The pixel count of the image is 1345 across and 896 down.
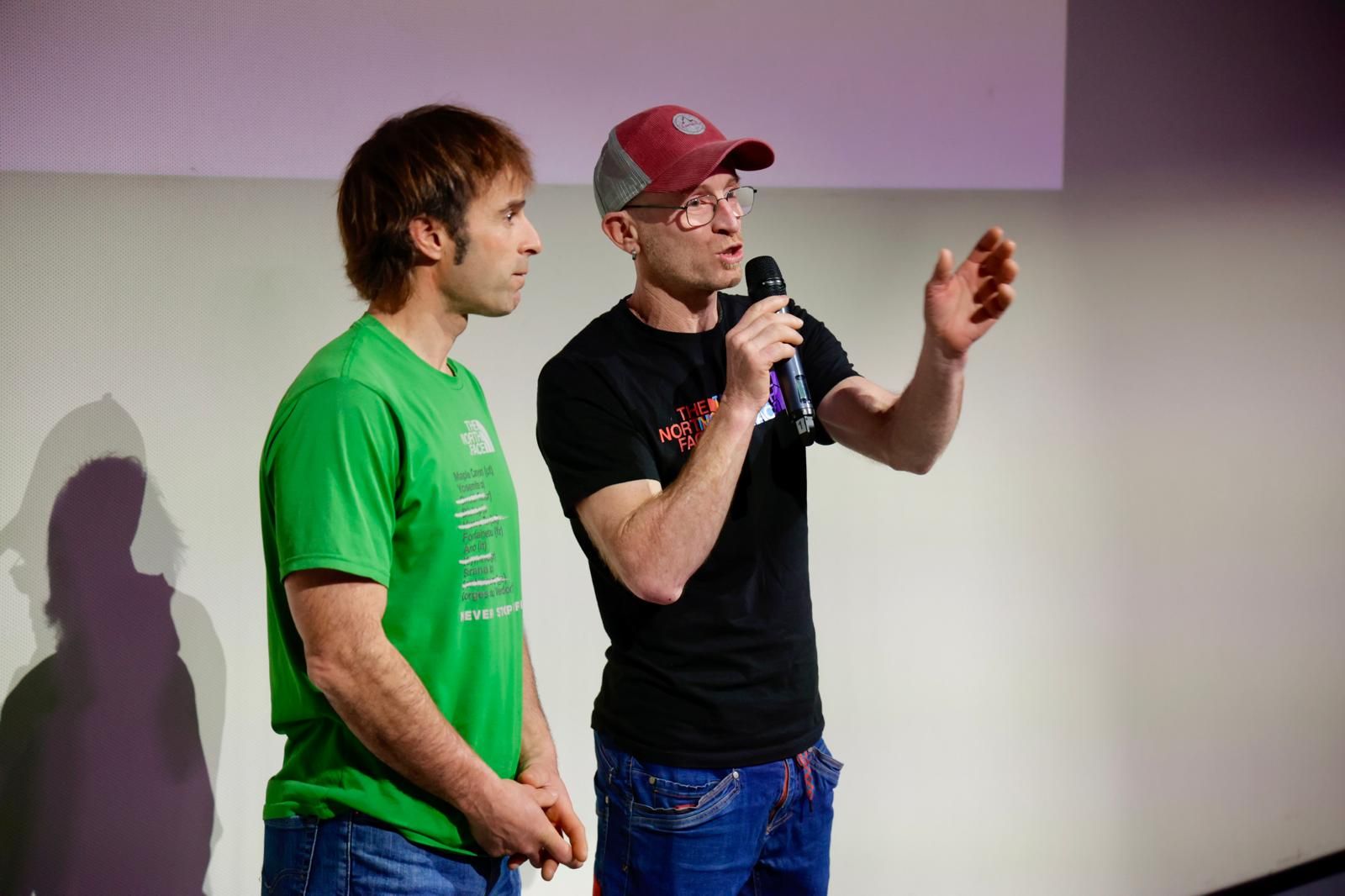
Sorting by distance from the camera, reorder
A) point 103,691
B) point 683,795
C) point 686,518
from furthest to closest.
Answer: point 103,691, point 683,795, point 686,518

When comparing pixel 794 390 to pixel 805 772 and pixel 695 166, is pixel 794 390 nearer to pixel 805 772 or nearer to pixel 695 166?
pixel 695 166

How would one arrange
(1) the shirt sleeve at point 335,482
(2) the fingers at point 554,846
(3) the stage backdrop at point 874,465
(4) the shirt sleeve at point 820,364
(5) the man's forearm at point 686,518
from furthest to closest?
1. (3) the stage backdrop at point 874,465
2. (4) the shirt sleeve at point 820,364
3. (5) the man's forearm at point 686,518
4. (2) the fingers at point 554,846
5. (1) the shirt sleeve at point 335,482

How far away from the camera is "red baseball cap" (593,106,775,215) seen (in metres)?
1.60

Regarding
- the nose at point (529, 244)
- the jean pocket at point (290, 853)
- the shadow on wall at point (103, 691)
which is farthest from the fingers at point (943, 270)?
the shadow on wall at point (103, 691)

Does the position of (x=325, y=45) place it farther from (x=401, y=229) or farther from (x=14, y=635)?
(x=14, y=635)

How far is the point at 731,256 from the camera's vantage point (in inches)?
63.0

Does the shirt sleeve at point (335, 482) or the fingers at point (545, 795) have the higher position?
the shirt sleeve at point (335, 482)

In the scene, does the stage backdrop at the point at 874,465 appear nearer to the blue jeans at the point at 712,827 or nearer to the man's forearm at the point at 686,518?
the blue jeans at the point at 712,827

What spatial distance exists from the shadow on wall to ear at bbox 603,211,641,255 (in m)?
0.89

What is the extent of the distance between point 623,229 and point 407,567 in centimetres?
65

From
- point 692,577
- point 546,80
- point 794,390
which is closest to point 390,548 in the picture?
point 692,577

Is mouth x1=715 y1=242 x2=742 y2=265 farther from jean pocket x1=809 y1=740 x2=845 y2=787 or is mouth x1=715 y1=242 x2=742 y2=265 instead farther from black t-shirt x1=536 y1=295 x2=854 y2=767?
jean pocket x1=809 y1=740 x2=845 y2=787

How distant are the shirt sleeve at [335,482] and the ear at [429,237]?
205 millimetres

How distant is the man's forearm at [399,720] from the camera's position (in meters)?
1.16
